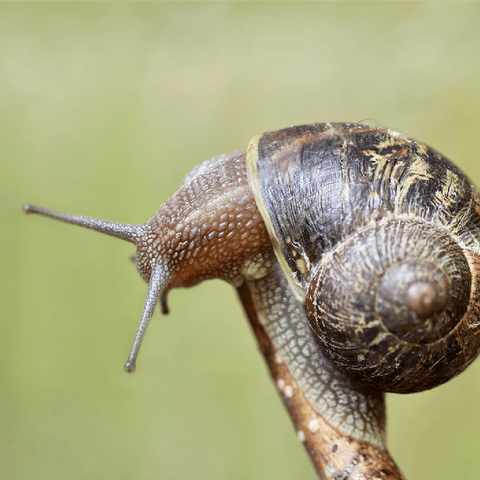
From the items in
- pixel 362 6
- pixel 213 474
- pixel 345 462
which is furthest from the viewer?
pixel 362 6

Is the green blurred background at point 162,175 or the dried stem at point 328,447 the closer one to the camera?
the dried stem at point 328,447

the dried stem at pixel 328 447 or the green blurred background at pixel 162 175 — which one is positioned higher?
the green blurred background at pixel 162 175

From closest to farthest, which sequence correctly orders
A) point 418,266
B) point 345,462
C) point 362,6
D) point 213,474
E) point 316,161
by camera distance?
point 418,266 < point 316,161 < point 345,462 < point 213,474 < point 362,6

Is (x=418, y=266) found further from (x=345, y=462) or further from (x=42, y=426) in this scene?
(x=42, y=426)

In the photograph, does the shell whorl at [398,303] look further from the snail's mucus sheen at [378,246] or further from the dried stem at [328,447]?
the dried stem at [328,447]

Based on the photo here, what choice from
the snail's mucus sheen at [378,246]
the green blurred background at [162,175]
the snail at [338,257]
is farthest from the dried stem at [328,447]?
the green blurred background at [162,175]

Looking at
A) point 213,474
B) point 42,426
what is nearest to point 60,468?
point 42,426

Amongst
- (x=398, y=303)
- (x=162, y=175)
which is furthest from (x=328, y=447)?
(x=162, y=175)
